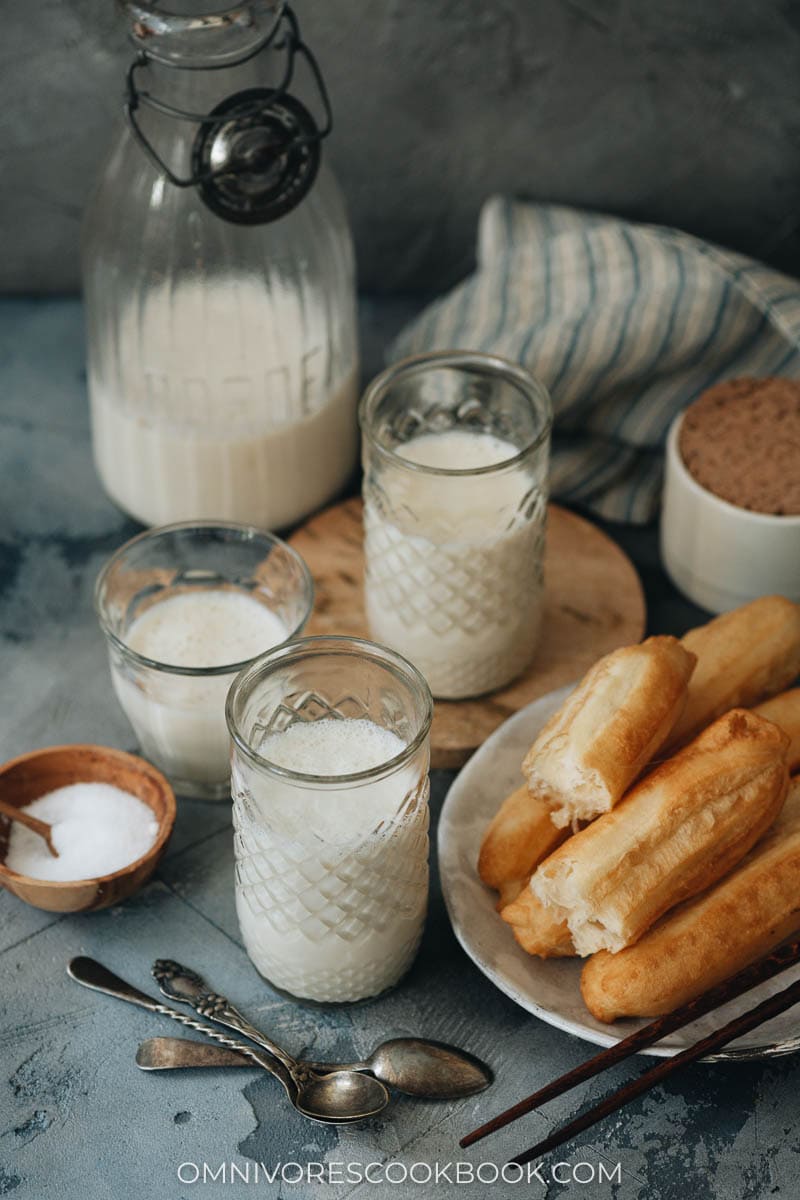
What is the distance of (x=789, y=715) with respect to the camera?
3.25 ft

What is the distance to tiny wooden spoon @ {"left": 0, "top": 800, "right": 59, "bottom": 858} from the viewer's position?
99cm

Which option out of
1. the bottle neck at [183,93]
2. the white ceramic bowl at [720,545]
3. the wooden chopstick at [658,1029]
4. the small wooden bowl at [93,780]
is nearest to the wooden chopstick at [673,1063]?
the wooden chopstick at [658,1029]

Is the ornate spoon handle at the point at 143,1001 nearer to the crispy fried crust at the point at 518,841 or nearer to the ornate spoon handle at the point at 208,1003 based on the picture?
the ornate spoon handle at the point at 208,1003

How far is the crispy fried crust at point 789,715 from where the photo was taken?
0.98 m

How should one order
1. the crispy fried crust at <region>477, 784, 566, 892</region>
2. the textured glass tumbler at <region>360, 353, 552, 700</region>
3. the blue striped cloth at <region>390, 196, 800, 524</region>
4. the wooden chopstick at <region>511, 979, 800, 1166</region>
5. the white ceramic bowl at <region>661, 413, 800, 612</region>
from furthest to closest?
the blue striped cloth at <region>390, 196, 800, 524</region> → the white ceramic bowl at <region>661, 413, 800, 612</region> → the textured glass tumbler at <region>360, 353, 552, 700</region> → the crispy fried crust at <region>477, 784, 566, 892</region> → the wooden chopstick at <region>511, 979, 800, 1166</region>

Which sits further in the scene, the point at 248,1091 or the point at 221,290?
the point at 221,290

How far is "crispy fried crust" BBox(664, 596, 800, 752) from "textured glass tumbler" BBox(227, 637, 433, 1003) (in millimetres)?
206

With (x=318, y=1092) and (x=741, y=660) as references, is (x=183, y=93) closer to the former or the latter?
(x=741, y=660)

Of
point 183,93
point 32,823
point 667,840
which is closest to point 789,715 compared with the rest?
point 667,840

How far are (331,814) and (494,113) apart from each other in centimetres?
80

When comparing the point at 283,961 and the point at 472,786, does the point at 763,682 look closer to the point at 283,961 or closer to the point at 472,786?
the point at 472,786

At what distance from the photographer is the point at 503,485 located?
107 centimetres

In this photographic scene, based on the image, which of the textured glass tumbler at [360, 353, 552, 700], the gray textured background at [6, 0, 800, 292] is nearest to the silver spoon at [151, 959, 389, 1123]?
the textured glass tumbler at [360, 353, 552, 700]

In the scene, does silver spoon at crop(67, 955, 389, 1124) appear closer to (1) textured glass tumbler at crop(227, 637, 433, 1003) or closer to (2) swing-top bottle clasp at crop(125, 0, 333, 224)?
(1) textured glass tumbler at crop(227, 637, 433, 1003)
